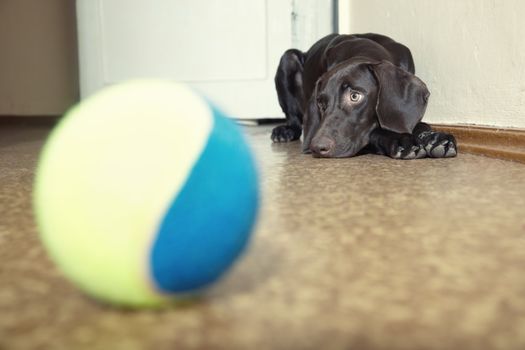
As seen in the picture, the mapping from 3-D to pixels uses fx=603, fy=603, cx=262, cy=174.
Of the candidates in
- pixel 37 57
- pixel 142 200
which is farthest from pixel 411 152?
pixel 37 57

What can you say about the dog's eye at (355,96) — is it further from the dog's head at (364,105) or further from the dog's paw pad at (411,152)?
the dog's paw pad at (411,152)

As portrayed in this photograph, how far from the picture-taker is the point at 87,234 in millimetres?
579

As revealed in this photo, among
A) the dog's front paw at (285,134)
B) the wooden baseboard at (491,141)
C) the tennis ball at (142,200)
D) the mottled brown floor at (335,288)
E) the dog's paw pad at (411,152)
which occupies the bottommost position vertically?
the dog's front paw at (285,134)

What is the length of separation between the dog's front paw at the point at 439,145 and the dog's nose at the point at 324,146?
0.30 meters

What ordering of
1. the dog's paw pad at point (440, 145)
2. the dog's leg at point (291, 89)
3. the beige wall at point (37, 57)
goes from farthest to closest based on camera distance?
the beige wall at point (37, 57), the dog's leg at point (291, 89), the dog's paw pad at point (440, 145)

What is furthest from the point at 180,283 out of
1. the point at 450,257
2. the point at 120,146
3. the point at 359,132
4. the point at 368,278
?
the point at 359,132

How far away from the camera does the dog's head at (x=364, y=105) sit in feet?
6.87

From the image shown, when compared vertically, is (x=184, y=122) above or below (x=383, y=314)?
above

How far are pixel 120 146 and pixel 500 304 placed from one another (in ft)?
1.40

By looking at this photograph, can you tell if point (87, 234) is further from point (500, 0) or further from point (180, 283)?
point (500, 0)

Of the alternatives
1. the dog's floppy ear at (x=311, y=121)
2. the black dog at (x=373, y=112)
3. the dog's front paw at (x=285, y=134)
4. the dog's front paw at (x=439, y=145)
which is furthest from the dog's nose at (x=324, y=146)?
the dog's front paw at (x=285, y=134)

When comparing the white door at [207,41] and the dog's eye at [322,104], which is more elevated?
the white door at [207,41]

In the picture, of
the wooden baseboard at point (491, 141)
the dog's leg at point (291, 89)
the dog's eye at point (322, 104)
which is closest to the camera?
the wooden baseboard at point (491, 141)

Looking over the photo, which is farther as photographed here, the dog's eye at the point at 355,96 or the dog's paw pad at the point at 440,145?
the dog's eye at the point at 355,96
